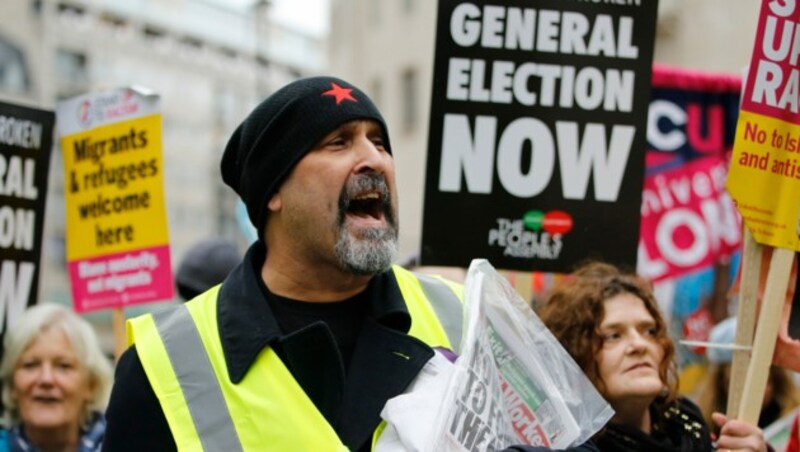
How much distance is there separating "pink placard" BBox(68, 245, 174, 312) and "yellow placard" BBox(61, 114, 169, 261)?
3cm

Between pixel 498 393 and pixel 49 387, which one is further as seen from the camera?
pixel 49 387

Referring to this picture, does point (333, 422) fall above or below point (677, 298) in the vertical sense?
above

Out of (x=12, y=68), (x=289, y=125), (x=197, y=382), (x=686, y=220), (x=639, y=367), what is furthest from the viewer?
(x=12, y=68)

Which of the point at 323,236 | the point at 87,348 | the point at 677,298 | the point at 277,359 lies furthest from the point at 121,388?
the point at 677,298

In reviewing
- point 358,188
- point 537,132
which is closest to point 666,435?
point 537,132

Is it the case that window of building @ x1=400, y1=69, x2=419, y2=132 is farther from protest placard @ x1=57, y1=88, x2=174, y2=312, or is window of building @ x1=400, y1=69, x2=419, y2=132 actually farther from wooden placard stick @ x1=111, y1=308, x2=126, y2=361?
wooden placard stick @ x1=111, y1=308, x2=126, y2=361

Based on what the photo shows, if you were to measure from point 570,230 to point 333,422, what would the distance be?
135 centimetres

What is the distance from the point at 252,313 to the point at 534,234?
1219mm

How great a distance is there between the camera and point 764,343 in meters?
2.83

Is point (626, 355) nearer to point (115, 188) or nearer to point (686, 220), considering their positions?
point (115, 188)

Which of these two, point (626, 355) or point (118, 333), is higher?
point (626, 355)

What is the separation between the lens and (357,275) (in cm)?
276

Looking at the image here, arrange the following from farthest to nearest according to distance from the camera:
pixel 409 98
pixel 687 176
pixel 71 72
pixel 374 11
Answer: pixel 71 72, pixel 374 11, pixel 409 98, pixel 687 176

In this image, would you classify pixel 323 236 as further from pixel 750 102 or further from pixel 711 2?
pixel 711 2
